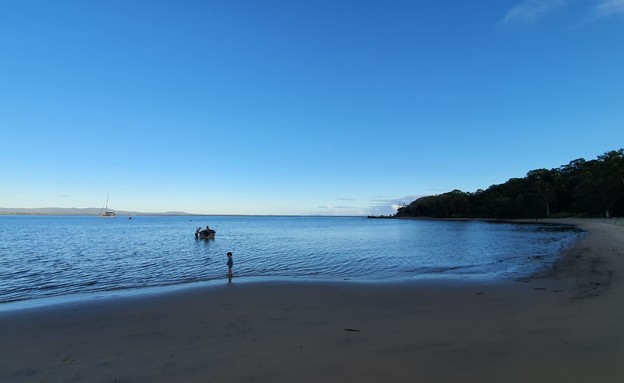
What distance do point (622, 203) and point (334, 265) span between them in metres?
96.2

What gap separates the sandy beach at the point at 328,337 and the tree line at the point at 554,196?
289 ft

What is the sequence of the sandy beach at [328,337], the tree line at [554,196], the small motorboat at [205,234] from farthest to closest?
the tree line at [554,196], the small motorboat at [205,234], the sandy beach at [328,337]

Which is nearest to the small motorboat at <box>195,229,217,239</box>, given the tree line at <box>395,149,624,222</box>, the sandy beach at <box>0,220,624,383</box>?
the sandy beach at <box>0,220,624,383</box>

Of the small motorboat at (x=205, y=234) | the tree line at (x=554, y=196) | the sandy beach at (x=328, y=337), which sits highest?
the tree line at (x=554, y=196)

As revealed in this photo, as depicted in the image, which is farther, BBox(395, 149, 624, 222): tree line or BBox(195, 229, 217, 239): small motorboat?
BBox(395, 149, 624, 222): tree line

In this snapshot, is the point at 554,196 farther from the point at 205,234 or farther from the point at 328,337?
the point at 328,337

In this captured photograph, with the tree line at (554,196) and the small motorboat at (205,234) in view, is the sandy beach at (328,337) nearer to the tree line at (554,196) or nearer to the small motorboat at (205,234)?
the small motorboat at (205,234)

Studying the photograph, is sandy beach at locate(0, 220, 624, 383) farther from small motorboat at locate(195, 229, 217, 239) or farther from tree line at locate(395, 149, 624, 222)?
tree line at locate(395, 149, 624, 222)

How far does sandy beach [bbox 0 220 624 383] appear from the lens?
586cm

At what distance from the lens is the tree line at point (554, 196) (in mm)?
79531

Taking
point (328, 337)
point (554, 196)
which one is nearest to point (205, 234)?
point (328, 337)

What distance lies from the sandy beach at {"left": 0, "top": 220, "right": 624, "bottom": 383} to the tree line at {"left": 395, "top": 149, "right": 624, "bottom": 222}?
8803 centimetres

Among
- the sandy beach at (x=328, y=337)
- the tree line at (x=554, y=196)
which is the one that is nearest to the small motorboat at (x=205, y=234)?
the sandy beach at (x=328, y=337)

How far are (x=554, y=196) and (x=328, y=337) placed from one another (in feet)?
396
